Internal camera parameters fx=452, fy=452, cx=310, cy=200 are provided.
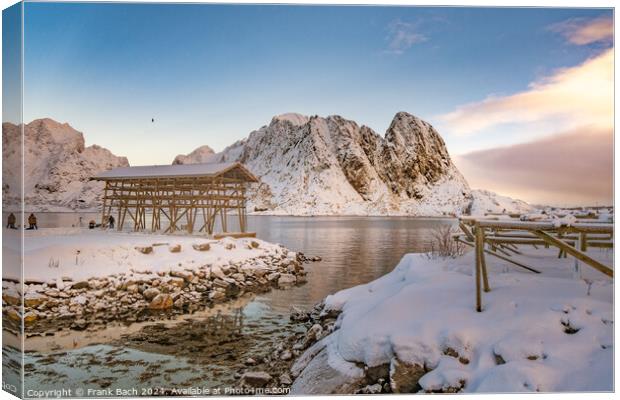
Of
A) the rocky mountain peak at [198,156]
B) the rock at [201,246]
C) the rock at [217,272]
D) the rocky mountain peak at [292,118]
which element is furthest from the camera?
the rock at [201,246]

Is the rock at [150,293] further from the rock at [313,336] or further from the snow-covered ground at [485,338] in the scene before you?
the snow-covered ground at [485,338]

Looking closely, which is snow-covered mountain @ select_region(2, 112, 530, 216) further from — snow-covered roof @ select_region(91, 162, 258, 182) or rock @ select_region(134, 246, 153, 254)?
rock @ select_region(134, 246, 153, 254)

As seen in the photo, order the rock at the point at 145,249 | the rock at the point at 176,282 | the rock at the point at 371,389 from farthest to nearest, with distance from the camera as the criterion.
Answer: the rock at the point at 145,249, the rock at the point at 176,282, the rock at the point at 371,389

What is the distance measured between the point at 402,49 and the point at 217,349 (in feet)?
22.2

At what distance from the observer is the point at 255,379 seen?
23.0 ft

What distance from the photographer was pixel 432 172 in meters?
11.1

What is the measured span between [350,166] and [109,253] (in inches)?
288

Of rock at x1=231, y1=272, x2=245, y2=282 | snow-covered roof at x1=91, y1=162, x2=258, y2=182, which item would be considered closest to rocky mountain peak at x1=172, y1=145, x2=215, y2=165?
snow-covered roof at x1=91, y1=162, x2=258, y2=182

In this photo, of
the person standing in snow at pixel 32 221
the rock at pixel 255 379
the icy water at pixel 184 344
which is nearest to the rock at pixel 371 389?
the rock at pixel 255 379

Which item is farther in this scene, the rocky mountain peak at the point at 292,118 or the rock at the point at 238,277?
the rock at the point at 238,277

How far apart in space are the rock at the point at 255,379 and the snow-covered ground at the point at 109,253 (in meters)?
3.74

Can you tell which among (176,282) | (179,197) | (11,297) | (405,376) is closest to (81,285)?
(176,282)

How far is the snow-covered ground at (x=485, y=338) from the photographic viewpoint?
17.7 ft

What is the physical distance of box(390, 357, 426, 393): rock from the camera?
580 cm
